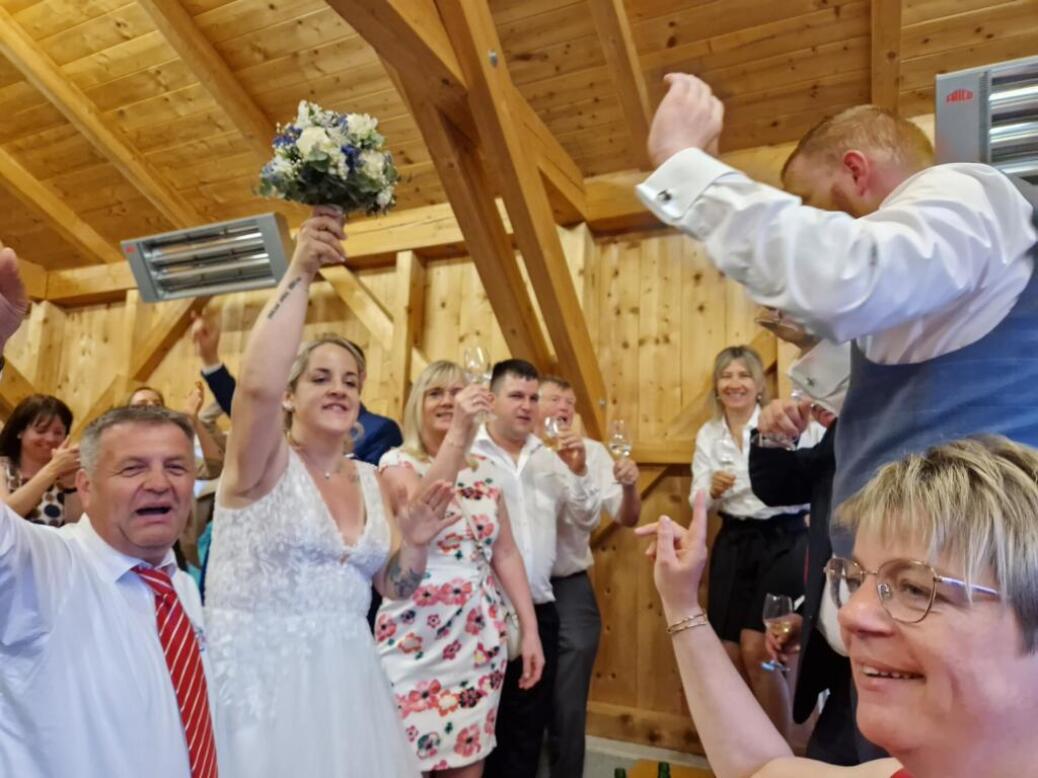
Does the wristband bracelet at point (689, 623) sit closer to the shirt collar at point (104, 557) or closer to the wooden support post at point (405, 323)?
the shirt collar at point (104, 557)

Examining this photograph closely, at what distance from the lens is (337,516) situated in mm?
1818

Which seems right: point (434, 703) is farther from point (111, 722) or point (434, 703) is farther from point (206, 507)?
point (206, 507)

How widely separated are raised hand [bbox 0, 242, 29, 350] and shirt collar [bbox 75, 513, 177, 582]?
0.55m

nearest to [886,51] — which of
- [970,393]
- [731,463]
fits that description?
[731,463]

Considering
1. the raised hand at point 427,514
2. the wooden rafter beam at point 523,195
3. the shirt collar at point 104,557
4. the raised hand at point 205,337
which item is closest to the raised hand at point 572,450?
the wooden rafter beam at point 523,195

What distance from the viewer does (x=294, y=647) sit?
5.27ft

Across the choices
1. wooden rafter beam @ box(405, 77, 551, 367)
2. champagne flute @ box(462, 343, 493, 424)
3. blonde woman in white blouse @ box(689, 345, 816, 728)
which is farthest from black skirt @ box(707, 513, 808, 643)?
champagne flute @ box(462, 343, 493, 424)

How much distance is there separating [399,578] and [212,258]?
128 inches

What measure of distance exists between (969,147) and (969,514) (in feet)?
5.94

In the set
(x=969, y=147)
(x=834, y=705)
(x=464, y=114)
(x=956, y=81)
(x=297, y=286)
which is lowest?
(x=834, y=705)

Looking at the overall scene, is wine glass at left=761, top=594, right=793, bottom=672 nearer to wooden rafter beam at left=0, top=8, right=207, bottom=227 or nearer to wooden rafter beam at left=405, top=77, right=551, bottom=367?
wooden rafter beam at left=405, top=77, right=551, bottom=367

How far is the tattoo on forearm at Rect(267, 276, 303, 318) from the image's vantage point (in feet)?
5.17

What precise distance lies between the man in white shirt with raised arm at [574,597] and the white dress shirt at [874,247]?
204 cm

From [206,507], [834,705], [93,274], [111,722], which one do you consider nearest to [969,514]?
[834,705]
